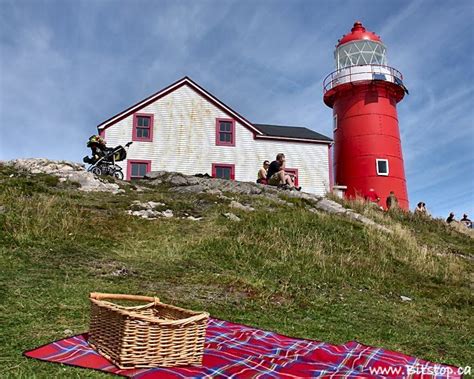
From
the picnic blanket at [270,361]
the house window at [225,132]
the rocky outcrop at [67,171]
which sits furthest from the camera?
the house window at [225,132]

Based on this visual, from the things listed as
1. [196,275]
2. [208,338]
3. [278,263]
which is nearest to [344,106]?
[278,263]

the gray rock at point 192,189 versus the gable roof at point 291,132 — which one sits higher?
the gable roof at point 291,132

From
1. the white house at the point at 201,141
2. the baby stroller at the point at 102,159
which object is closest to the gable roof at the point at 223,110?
the white house at the point at 201,141

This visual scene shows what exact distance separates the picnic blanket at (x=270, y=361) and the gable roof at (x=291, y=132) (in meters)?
20.1

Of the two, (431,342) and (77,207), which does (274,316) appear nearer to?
(431,342)

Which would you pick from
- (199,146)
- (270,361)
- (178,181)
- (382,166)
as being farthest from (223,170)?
(270,361)

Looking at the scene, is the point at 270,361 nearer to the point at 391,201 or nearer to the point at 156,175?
the point at 156,175

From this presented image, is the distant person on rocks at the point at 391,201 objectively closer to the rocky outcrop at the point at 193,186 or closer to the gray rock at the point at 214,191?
the rocky outcrop at the point at 193,186

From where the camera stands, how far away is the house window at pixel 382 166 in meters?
23.2

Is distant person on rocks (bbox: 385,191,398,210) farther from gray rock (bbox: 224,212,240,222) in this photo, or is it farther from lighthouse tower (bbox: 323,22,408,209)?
gray rock (bbox: 224,212,240,222)

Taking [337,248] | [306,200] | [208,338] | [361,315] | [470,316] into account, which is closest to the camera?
[208,338]

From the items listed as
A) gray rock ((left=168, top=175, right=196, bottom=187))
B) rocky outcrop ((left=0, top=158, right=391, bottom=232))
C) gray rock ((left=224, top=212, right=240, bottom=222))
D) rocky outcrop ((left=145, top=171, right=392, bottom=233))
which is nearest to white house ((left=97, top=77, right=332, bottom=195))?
rocky outcrop ((left=0, top=158, right=391, bottom=232))

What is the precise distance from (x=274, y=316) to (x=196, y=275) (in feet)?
6.64

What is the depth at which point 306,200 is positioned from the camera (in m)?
15.4
